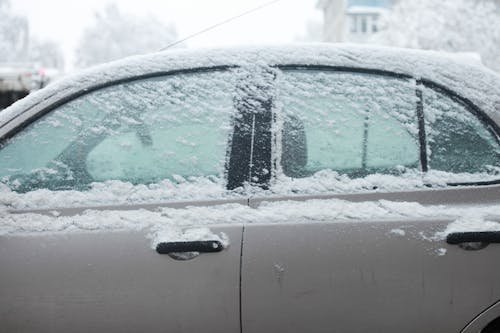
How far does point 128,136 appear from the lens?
197 centimetres

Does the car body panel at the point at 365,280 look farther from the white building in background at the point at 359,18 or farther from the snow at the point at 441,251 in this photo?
the white building in background at the point at 359,18

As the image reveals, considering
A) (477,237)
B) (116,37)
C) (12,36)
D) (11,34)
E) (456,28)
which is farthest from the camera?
(116,37)

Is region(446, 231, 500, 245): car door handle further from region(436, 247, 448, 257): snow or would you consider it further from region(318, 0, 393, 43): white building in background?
region(318, 0, 393, 43): white building in background

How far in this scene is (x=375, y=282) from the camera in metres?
1.68

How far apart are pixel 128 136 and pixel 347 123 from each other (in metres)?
0.80

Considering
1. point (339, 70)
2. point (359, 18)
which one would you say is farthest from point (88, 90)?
point (359, 18)

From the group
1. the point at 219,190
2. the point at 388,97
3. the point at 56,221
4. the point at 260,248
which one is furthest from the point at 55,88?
the point at 388,97

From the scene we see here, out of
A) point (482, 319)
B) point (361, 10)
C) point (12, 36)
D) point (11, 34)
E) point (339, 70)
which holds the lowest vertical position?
point (482, 319)

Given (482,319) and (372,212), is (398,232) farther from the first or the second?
(482,319)

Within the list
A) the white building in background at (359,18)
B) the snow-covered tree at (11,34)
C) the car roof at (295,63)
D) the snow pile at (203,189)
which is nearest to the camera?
the snow pile at (203,189)

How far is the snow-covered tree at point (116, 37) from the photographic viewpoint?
5850 cm

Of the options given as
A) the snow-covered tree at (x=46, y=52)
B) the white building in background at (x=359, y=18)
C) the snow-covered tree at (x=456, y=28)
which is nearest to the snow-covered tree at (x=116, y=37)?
the snow-covered tree at (x=46, y=52)

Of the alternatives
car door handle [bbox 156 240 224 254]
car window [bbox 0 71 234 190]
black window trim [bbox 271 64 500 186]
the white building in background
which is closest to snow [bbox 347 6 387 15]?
the white building in background

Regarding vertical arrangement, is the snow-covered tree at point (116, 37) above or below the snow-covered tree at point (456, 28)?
above
